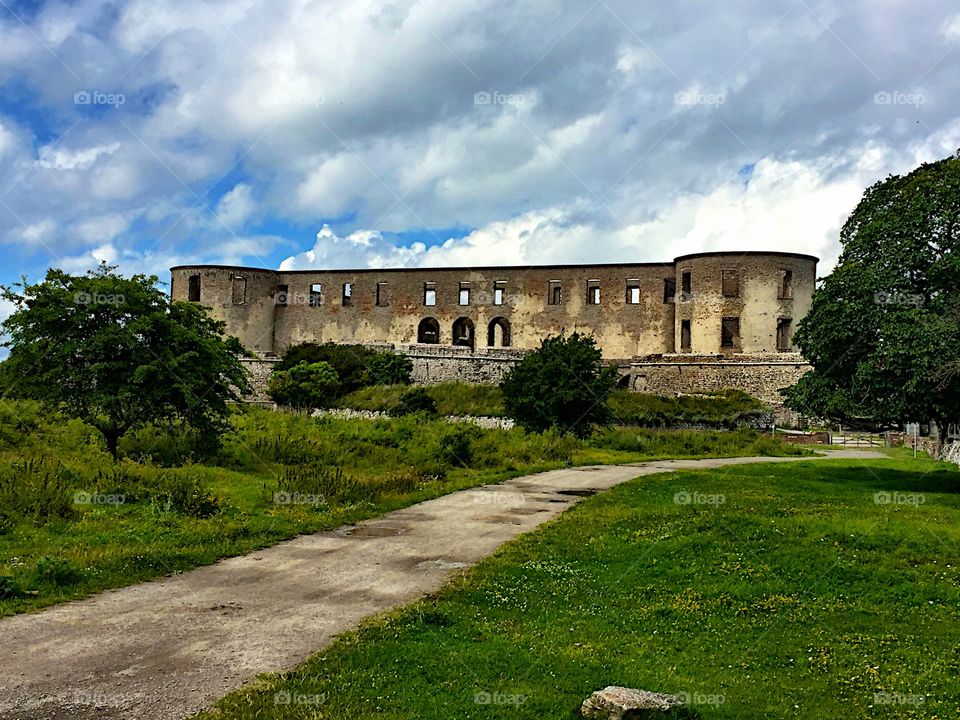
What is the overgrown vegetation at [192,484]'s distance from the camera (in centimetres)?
991

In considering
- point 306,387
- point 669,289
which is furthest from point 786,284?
point 306,387

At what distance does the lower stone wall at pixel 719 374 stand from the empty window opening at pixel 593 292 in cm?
745

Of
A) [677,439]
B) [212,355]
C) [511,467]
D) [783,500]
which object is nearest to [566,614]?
[783,500]

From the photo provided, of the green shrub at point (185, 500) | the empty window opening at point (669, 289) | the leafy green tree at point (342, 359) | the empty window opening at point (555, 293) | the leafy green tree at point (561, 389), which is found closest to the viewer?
the green shrub at point (185, 500)

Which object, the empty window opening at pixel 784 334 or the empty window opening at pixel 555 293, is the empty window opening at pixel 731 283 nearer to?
the empty window opening at pixel 784 334

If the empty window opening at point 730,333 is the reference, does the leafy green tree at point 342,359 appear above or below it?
below

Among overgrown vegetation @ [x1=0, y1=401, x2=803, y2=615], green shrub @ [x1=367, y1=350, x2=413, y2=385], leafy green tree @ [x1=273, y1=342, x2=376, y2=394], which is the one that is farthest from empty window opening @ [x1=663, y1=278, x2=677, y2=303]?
overgrown vegetation @ [x1=0, y1=401, x2=803, y2=615]

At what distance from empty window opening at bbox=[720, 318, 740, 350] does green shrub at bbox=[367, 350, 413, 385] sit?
19.6 meters

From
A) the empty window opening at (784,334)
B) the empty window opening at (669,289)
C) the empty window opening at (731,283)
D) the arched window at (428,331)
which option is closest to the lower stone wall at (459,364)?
the arched window at (428,331)

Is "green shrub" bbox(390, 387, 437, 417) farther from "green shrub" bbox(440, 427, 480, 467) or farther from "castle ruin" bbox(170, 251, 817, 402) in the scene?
"green shrub" bbox(440, 427, 480, 467)

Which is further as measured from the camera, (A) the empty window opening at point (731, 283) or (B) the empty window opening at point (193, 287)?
(B) the empty window opening at point (193, 287)

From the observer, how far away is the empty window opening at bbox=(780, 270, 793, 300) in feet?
167

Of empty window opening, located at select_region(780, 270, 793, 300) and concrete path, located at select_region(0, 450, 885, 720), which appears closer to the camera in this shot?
concrete path, located at select_region(0, 450, 885, 720)

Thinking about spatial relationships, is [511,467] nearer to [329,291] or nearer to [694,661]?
[694,661]
